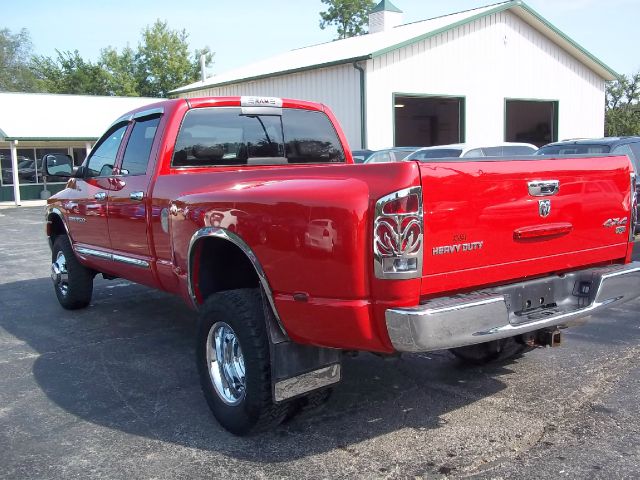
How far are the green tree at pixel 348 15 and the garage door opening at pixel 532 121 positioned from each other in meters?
41.4

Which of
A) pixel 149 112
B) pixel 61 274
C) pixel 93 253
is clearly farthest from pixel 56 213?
pixel 149 112

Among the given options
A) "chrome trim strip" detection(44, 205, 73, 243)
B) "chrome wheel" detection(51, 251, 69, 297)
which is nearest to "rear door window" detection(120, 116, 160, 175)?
"chrome trim strip" detection(44, 205, 73, 243)

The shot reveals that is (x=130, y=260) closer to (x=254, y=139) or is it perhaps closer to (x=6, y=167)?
(x=254, y=139)

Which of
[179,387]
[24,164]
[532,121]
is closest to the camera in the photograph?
[179,387]

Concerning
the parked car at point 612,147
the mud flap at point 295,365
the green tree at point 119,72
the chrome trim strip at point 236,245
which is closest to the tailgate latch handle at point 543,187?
the mud flap at point 295,365

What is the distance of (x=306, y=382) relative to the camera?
3480mm

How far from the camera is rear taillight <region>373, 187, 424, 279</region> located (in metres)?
2.90

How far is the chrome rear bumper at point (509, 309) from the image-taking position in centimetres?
292

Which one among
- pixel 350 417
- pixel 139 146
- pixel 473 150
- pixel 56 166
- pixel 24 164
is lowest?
pixel 350 417

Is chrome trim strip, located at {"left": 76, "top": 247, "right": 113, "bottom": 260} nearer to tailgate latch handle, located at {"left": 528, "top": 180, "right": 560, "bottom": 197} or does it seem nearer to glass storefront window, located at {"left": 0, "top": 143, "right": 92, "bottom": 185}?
tailgate latch handle, located at {"left": 528, "top": 180, "right": 560, "bottom": 197}

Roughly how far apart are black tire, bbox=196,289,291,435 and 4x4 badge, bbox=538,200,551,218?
1660 millimetres

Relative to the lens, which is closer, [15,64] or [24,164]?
[24,164]

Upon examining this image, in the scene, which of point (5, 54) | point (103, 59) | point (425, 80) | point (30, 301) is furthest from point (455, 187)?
point (5, 54)

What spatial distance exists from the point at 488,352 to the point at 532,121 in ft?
81.0
